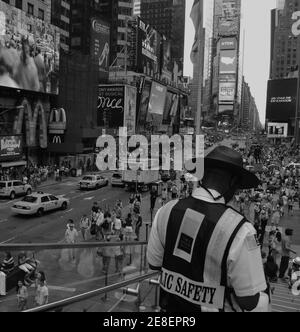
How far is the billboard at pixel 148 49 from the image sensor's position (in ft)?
272

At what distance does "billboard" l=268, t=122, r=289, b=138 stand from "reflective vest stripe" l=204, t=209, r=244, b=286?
117 m

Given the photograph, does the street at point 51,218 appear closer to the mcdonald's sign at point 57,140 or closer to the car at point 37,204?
the car at point 37,204

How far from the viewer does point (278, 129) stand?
379ft

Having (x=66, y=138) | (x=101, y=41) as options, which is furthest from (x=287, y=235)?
(x=101, y=41)

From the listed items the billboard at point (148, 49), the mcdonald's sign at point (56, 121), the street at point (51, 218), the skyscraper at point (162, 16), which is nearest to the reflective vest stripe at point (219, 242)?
the street at point (51, 218)

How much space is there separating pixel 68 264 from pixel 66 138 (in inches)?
1830

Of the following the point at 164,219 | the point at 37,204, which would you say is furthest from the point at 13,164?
the point at 164,219

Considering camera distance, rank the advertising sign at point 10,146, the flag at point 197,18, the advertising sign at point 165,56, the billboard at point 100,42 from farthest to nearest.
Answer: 1. the advertising sign at point 165,56
2. the billboard at point 100,42
3. the advertising sign at point 10,146
4. the flag at point 197,18

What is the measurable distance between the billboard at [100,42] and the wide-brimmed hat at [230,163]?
65194 millimetres

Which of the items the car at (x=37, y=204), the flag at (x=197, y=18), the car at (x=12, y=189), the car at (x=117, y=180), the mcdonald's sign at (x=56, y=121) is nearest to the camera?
the flag at (x=197, y=18)

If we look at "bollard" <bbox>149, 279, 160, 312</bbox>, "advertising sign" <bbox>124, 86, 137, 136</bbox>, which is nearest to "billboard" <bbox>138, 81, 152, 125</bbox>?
"advertising sign" <bbox>124, 86, 137, 136</bbox>
